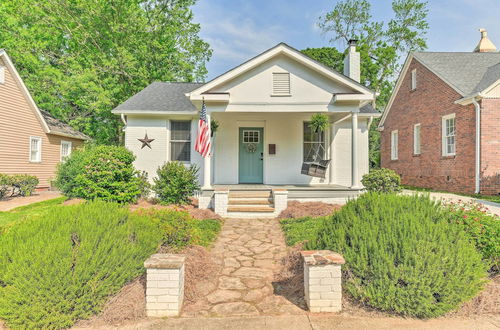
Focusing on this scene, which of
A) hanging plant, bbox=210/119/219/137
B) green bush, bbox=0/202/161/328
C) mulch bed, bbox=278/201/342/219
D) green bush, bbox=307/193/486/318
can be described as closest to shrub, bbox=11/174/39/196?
hanging plant, bbox=210/119/219/137

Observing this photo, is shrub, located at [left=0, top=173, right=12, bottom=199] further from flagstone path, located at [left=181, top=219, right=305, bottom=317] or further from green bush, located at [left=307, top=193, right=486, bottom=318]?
Result: green bush, located at [left=307, top=193, right=486, bottom=318]

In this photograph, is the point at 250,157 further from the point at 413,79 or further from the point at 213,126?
the point at 413,79

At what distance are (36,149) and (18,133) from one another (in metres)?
1.33

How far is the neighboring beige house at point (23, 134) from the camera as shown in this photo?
11.8 meters

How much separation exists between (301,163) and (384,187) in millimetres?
3098

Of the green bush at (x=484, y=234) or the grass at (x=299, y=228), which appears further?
the grass at (x=299, y=228)

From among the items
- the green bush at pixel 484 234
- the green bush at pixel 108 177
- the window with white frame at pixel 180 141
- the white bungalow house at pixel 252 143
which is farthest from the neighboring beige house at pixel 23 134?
the green bush at pixel 484 234

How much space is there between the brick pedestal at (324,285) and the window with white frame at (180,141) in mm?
8122

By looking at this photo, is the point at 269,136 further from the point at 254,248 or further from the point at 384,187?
the point at 254,248

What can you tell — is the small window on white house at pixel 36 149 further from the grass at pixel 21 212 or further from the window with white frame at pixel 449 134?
the window with white frame at pixel 449 134

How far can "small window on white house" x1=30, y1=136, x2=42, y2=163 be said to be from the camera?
526 inches

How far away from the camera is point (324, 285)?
2.77 m

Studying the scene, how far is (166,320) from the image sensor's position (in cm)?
266

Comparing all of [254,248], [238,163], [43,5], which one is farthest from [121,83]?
[254,248]
